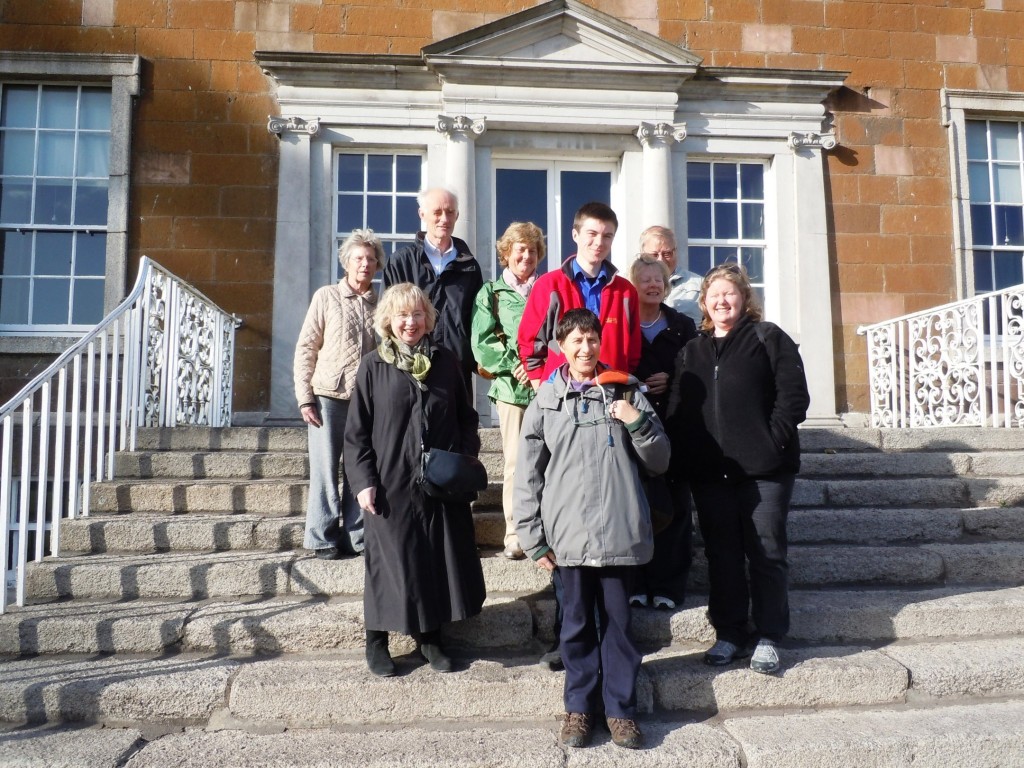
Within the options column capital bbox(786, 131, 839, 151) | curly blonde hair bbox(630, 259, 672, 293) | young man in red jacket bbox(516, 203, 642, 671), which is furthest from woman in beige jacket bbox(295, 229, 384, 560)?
column capital bbox(786, 131, 839, 151)

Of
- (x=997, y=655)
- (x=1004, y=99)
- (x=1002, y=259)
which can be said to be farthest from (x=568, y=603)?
(x=1004, y=99)

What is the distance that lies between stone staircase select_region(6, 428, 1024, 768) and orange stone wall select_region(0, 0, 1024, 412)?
2.87 m

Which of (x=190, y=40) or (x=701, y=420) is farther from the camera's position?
(x=190, y=40)

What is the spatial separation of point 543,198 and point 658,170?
105cm

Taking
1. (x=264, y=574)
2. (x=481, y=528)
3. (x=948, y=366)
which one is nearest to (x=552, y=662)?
(x=481, y=528)

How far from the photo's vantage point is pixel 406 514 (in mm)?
3152

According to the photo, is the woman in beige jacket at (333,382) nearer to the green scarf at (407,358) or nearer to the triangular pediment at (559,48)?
the green scarf at (407,358)

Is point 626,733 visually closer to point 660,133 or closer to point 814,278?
point 814,278

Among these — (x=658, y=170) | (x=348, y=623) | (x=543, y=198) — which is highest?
(x=658, y=170)

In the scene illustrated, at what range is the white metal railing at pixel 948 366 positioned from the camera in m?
5.73

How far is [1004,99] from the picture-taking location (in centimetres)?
754

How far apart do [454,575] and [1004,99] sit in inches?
291

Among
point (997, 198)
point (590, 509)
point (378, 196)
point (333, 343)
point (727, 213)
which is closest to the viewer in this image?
point (590, 509)

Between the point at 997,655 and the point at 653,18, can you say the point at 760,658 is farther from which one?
the point at 653,18
